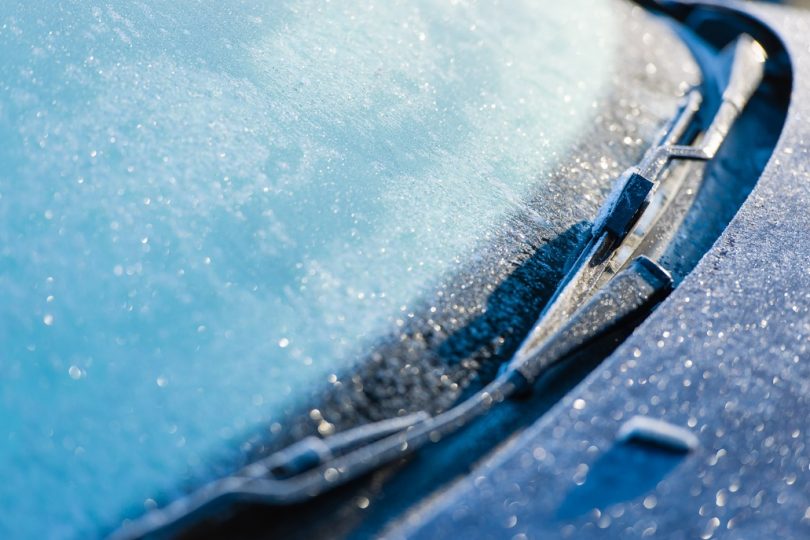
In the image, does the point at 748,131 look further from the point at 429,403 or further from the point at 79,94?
the point at 79,94

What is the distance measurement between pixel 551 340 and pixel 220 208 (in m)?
0.57

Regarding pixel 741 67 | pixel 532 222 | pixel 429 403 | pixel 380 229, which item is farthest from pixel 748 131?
pixel 429 403

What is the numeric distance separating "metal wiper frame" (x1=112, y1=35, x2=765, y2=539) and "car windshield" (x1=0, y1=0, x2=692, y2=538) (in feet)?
0.26

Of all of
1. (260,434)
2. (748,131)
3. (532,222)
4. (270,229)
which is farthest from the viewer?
(748,131)

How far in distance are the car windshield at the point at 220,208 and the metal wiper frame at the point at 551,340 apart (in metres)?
0.08

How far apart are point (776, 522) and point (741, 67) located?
55.6 inches

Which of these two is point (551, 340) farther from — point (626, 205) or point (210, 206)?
point (210, 206)

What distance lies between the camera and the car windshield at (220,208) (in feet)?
3.28

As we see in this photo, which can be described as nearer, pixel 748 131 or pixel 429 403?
pixel 429 403

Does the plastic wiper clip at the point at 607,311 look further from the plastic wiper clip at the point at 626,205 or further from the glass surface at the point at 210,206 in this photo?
the glass surface at the point at 210,206

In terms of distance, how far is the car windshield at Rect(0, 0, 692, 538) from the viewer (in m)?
1.00

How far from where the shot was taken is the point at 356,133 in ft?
4.97

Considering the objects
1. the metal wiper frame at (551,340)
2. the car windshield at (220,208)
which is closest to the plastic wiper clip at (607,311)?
the metal wiper frame at (551,340)

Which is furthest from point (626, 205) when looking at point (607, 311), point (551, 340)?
point (551, 340)
